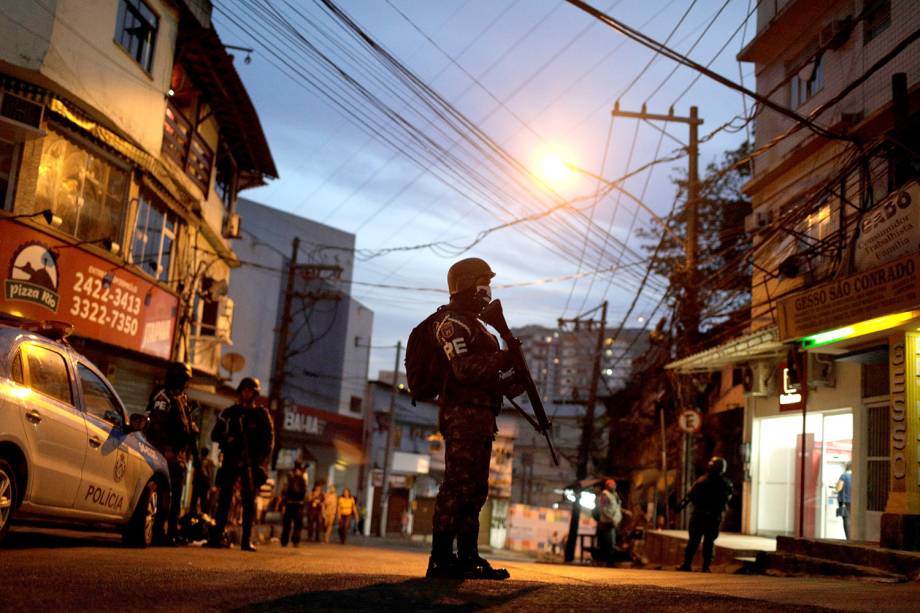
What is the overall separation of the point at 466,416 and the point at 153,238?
1622cm

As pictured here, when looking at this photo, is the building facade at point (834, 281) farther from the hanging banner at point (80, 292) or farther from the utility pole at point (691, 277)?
the hanging banner at point (80, 292)

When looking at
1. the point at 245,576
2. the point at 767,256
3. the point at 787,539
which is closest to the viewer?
the point at 245,576

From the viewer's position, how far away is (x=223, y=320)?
25938mm

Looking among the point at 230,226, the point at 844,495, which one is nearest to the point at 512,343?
the point at 844,495

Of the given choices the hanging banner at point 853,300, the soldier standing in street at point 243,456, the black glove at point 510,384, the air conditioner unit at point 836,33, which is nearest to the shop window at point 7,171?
the soldier standing in street at point 243,456

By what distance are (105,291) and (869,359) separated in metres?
13.2

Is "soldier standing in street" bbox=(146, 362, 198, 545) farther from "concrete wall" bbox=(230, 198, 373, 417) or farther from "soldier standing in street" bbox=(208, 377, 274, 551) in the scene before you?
"concrete wall" bbox=(230, 198, 373, 417)

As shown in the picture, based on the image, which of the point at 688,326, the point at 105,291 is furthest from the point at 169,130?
the point at 688,326

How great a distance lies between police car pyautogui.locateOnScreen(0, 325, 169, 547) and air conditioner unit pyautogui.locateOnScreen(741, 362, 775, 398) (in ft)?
45.8

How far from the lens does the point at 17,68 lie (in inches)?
582

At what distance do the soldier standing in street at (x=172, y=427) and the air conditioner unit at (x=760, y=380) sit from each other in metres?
13.1

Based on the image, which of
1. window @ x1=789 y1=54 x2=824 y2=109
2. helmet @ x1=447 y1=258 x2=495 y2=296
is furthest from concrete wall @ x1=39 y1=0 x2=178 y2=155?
window @ x1=789 y1=54 x2=824 y2=109

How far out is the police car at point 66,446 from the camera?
21.9 ft

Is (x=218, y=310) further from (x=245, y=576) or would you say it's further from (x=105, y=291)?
(x=245, y=576)
